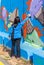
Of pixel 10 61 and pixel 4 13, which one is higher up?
pixel 4 13

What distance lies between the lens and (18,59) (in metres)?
9.75

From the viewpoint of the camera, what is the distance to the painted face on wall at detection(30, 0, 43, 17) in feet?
28.4

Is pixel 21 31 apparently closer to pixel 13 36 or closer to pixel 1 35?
pixel 13 36

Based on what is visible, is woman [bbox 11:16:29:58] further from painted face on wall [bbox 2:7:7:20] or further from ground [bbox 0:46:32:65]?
painted face on wall [bbox 2:7:7:20]

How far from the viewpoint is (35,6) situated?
9031 millimetres

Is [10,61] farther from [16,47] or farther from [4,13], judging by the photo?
[4,13]

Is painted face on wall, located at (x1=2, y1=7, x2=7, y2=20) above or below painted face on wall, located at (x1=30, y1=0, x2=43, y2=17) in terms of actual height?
below

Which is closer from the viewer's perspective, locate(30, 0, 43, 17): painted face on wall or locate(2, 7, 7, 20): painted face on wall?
locate(30, 0, 43, 17): painted face on wall

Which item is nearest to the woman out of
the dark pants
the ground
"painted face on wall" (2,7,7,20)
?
the dark pants

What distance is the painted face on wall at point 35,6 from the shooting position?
8664 millimetres

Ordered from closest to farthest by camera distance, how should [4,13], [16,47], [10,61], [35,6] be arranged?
[35,6]
[10,61]
[16,47]
[4,13]

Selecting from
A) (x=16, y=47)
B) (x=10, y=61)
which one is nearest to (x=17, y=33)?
(x=16, y=47)

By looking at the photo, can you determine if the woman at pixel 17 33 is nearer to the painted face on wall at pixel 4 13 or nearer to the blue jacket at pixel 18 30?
the blue jacket at pixel 18 30

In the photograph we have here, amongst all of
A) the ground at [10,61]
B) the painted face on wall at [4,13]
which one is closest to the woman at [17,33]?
the ground at [10,61]
